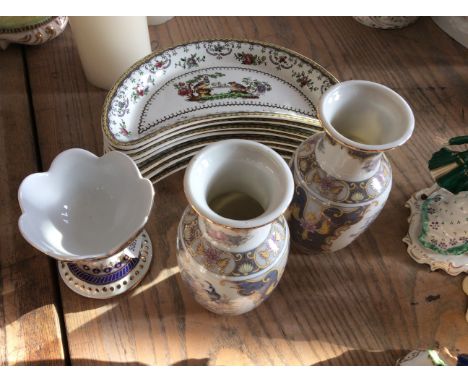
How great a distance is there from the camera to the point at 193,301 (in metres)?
0.48

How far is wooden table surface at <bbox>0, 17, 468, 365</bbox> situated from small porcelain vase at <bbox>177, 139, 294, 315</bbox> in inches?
2.8

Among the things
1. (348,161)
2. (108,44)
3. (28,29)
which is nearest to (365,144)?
(348,161)

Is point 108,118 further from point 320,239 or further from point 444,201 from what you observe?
point 444,201

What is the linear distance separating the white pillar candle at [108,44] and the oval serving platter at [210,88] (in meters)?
0.04

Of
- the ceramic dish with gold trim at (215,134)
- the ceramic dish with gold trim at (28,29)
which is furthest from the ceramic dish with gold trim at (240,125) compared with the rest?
the ceramic dish with gold trim at (28,29)

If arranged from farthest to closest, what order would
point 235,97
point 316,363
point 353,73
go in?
point 353,73
point 235,97
point 316,363

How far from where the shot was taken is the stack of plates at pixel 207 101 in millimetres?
520

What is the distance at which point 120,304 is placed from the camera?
477mm

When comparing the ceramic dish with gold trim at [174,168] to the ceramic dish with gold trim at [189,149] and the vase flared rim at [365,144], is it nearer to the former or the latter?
the ceramic dish with gold trim at [189,149]

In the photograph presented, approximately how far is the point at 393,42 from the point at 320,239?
0.41 m

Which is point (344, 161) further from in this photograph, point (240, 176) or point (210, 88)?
point (210, 88)

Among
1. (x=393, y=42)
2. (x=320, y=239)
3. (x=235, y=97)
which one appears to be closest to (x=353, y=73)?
(x=393, y=42)

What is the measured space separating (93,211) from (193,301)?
0.46ft

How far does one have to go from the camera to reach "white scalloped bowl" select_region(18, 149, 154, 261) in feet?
1.47
